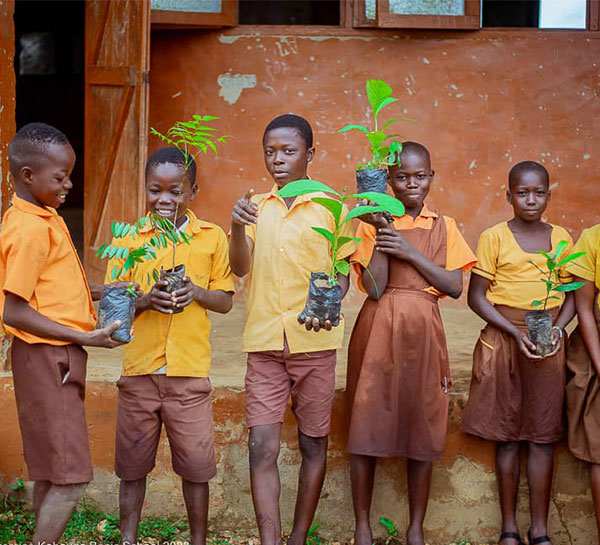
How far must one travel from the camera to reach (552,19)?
21.5 ft

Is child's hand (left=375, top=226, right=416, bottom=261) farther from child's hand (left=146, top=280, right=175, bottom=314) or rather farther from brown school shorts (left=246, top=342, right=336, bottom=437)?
child's hand (left=146, top=280, right=175, bottom=314)

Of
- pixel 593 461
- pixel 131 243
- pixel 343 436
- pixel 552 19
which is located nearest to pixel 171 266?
pixel 131 243

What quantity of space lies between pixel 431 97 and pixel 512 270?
8.51 feet

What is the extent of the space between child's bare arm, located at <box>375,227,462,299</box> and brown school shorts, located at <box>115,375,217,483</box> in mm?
885

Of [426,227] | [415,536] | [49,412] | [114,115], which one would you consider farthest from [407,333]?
[114,115]

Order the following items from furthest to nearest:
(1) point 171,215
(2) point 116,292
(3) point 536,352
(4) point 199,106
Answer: (4) point 199,106 → (3) point 536,352 → (1) point 171,215 → (2) point 116,292

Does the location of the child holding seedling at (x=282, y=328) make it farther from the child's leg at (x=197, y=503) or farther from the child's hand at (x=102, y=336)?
the child's hand at (x=102, y=336)

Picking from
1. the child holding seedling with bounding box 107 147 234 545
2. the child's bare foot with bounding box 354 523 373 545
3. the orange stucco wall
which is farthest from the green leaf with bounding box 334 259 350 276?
the orange stucco wall

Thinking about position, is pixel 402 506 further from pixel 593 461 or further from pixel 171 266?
pixel 171 266

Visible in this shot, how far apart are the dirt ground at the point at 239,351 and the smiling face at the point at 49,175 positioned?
55.5 inches

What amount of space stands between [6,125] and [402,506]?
254 cm

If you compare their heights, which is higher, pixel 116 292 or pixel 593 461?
pixel 116 292

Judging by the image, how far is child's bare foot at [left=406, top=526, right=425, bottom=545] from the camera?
13.3 feet

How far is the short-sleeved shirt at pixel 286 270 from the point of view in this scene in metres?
3.71
